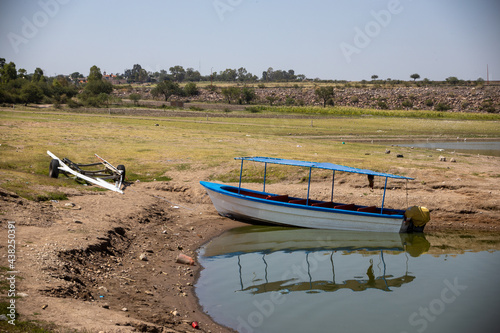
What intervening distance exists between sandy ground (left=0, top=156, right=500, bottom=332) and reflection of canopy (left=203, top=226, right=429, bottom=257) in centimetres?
79

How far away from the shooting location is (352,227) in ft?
64.9

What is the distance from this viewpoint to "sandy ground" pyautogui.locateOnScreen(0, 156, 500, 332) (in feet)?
33.2

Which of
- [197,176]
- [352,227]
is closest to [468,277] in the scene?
[352,227]

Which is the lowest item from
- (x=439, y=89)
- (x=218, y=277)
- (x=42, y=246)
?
(x=218, y=277)

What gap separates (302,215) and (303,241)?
1496 mm

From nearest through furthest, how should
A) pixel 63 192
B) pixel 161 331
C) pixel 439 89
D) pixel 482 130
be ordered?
1. pixel 161 331
2. pixel 63 192
3. pixel 482 130
4. pixel 439 89

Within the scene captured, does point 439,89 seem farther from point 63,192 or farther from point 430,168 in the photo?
point 63,192

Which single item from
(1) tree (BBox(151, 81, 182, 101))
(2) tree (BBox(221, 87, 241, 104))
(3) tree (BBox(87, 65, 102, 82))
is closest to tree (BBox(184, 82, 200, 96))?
(1) tree (BBox(151, 81, 182, 101))

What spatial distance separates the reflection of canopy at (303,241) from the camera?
677 inches

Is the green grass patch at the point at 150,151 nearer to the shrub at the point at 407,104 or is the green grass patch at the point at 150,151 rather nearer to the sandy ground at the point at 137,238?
the sandy ground at the point at 137,238

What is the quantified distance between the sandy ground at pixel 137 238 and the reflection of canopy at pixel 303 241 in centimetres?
79

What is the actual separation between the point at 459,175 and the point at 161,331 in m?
20.5

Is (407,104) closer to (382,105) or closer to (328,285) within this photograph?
(382,105)

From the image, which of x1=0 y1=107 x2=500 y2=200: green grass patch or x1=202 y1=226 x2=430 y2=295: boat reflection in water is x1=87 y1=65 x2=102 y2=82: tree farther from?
x1=202 y1=226 x2=430 y2=295: boat reflection in water
